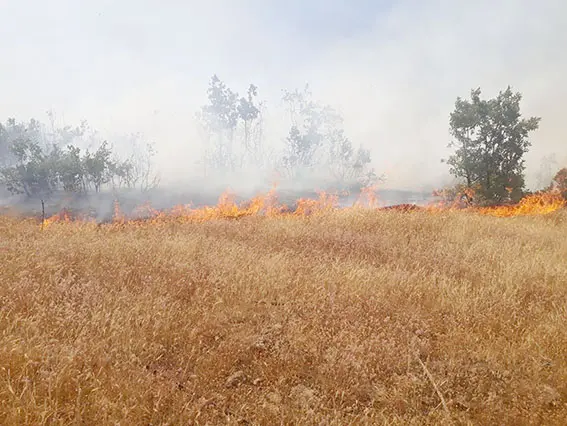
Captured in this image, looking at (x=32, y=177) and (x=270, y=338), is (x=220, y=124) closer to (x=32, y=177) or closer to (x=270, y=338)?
(x=32, y=177)

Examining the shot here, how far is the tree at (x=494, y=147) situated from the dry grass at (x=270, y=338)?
1775 cm

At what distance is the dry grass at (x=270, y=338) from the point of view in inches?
124

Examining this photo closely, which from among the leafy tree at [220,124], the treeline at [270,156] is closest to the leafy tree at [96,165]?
the treeline at [270,156]

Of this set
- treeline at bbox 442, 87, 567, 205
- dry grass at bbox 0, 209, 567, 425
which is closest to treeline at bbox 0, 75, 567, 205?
treeline at bbox 442, 87, 567, 205

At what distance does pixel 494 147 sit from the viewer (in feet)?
78.4

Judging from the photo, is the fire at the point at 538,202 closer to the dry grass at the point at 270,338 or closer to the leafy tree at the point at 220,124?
the dry grass at the point at 270,338

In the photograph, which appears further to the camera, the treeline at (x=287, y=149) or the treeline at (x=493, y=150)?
the treeline at (x=287, y=149)

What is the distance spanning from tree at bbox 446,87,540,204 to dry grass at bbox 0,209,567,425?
699 inches

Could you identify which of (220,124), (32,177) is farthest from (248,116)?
(32,177)

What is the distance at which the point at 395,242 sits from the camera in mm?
9766

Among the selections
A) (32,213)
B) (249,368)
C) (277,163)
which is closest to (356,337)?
(249,368)

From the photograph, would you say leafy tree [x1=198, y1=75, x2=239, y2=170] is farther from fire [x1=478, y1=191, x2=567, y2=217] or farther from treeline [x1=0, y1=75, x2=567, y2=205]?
fire [x1=478, y1=191, x2=567, y2=217]

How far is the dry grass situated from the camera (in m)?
3.15

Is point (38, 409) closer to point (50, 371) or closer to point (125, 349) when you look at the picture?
point (50, 371)
